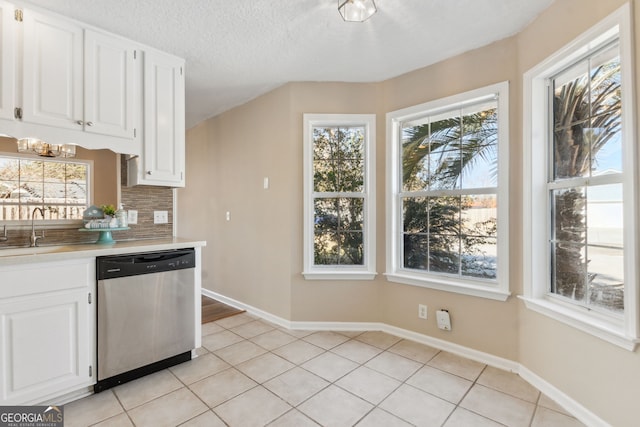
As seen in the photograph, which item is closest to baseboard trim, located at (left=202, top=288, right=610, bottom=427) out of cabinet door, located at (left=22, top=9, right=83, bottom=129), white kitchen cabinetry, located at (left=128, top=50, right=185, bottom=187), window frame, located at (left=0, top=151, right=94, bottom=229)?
white kitchen cabinetry, located at (left=128, top=50, right=185, bottom=187)

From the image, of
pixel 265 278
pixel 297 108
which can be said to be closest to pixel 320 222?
pixel 265 278

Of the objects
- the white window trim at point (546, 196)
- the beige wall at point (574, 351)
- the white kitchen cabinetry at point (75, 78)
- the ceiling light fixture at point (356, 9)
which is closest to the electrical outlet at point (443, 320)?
the beige wall at point (574, 351)

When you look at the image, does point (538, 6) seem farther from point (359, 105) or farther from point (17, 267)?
point (17, 267)

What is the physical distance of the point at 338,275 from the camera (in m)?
2.88

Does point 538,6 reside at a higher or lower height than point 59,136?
higher

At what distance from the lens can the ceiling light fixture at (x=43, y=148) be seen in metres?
2.05

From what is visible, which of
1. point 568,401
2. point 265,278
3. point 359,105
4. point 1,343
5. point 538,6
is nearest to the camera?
point 1,343

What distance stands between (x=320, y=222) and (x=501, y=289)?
1635 millimetres

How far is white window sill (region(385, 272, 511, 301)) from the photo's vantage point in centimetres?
221

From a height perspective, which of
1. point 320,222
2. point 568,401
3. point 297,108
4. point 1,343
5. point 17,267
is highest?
point 297,108

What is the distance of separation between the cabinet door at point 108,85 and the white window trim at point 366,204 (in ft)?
4.82

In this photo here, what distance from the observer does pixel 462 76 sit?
239 centimetres

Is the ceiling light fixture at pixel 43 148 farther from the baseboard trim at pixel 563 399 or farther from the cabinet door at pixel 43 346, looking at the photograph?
the baseboard trim at pixel 563 399

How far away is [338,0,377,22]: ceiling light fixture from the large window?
2.22m
